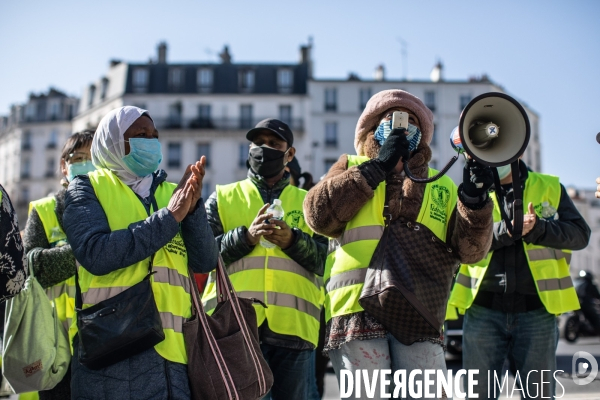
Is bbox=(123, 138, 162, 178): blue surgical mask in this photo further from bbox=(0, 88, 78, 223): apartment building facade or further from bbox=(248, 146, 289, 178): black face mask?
bbox=(0, 88, 78, 223): apartment building facade

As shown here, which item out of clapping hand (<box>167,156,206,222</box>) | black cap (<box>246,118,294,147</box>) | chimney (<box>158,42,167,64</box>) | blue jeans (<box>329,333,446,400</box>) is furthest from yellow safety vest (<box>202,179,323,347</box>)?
chimney (<box>158,42,167,64</box>)

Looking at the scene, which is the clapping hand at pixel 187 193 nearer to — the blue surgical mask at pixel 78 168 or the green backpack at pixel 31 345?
the green backpack at pixel 31 345

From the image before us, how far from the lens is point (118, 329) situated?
3480 mm

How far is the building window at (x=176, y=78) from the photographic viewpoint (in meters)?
57.2

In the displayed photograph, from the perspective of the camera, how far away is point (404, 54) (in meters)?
55.9

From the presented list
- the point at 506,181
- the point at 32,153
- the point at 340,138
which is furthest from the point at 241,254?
the point at 32,153

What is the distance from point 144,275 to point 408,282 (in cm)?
138

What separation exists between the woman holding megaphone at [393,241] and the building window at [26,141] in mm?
70238

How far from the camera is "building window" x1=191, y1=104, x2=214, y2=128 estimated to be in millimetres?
55906

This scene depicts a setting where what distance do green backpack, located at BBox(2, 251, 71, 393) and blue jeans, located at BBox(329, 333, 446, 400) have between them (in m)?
1.69

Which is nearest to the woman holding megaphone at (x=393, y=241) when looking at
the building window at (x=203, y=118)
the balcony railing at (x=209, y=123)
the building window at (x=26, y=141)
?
the balcony railing at (x=209, y=123)

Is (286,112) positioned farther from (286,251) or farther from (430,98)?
(286,251)

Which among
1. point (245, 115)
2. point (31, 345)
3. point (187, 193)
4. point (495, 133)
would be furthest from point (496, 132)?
point (245, 115)

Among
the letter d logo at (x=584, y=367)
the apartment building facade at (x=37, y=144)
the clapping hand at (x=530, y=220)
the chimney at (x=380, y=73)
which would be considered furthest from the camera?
the apartment building facade at (x=37, y=144)
